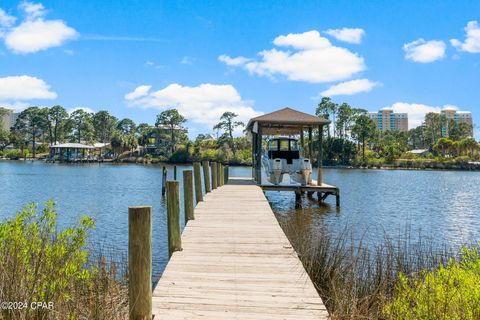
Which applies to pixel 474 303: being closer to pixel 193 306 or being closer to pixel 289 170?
pixel 193 306

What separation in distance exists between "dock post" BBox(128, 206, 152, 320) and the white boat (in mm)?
14611

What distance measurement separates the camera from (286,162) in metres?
19.3

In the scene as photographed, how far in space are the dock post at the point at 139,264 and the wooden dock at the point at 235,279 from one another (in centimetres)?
15

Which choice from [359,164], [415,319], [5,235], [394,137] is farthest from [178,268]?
[394,137]

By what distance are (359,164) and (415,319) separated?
84.5 meters

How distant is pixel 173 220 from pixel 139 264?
259 centimetres

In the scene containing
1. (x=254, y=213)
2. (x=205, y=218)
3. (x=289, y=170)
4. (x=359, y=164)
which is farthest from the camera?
(x=359, y=164)

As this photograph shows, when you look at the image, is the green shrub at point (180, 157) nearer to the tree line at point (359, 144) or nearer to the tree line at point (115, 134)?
the tree line at point (115, 134)

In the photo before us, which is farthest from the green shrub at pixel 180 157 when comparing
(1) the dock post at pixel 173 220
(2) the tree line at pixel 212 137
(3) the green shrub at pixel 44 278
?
(3) the green shrub at pixel 44 278

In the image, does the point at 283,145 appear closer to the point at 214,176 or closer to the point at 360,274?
the point at 214,176

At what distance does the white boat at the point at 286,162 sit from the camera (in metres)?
18.5

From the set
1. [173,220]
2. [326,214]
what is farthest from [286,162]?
[173,220]

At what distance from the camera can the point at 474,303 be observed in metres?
4.06

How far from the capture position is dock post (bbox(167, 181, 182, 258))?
622cm
